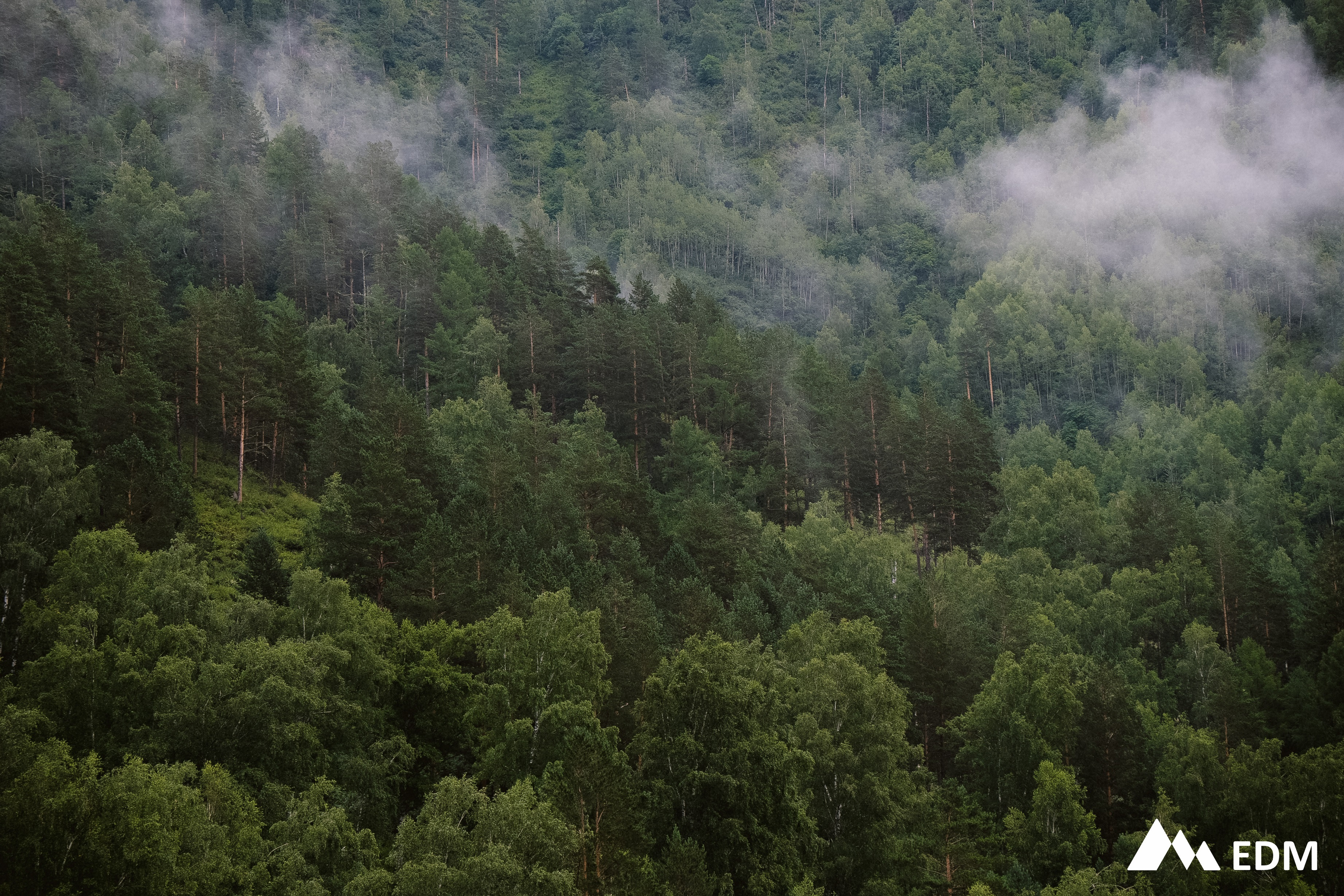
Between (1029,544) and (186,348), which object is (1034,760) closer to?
Result: (1029,544)

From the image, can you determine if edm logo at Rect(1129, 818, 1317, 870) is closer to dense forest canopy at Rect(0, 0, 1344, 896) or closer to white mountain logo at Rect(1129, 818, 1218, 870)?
white mountain logo at Rect(1129, 818, 1218, 870)

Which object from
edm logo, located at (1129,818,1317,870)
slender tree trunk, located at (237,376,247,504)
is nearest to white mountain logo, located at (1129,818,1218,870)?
edm logo, located at (1129,818,1317,870)

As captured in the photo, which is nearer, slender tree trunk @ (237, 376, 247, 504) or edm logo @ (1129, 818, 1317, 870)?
edm logo @ (1129, 818, 1317, 870)

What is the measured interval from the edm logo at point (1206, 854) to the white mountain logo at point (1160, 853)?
2 cm

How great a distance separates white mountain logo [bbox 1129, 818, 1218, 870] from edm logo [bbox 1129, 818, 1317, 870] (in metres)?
0.02

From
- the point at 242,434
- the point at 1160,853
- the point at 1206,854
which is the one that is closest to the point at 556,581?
the point at 242,434

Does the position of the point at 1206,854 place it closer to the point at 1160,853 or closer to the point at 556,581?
the point at 1160,853

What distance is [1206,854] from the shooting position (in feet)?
183

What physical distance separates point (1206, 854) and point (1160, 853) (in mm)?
2905

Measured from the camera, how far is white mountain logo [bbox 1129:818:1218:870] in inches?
2140

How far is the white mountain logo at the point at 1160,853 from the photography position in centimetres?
5434

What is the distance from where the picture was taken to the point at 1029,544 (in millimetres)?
99000

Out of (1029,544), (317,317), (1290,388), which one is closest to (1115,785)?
(1029,544)

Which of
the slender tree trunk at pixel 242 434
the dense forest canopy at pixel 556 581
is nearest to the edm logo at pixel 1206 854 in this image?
the dense forest canopy at pixel 556 581
